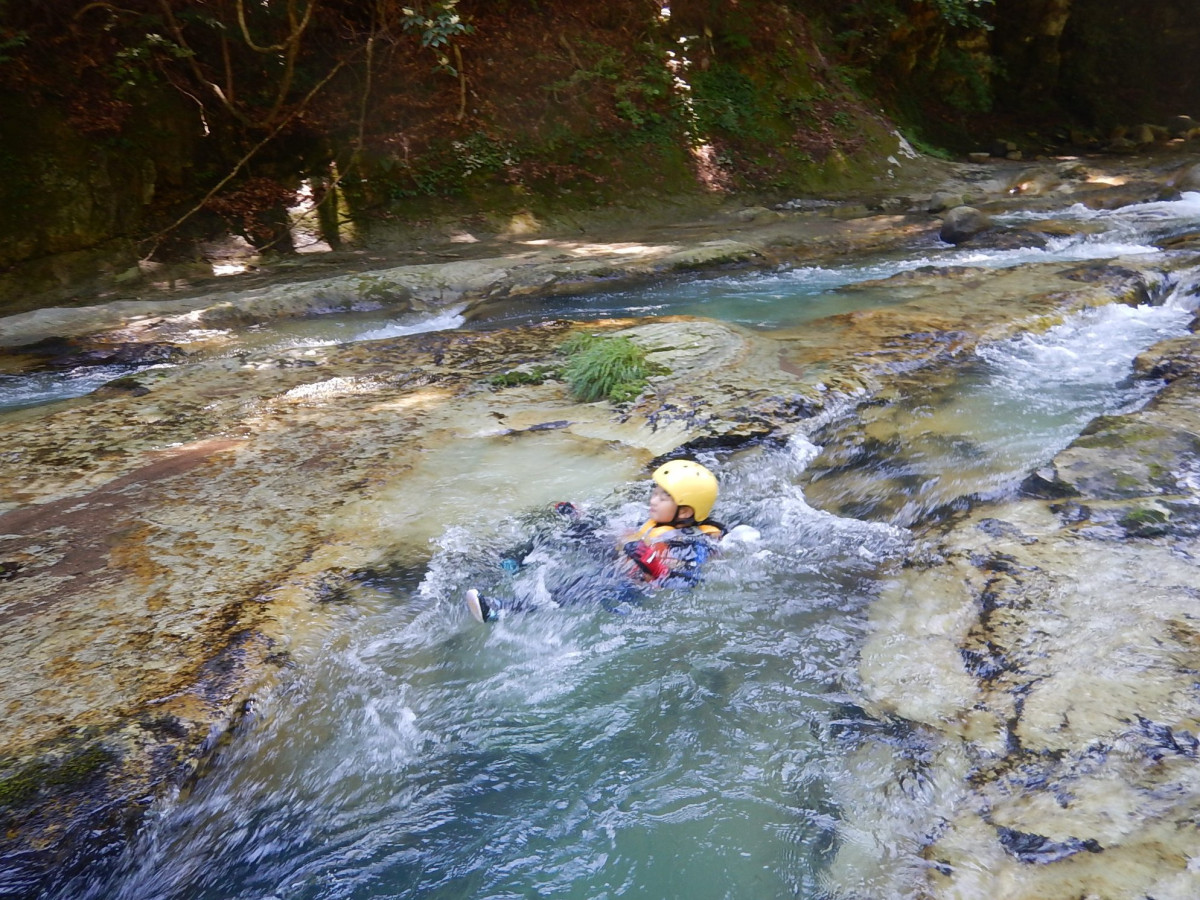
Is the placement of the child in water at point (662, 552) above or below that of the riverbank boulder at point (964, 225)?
below

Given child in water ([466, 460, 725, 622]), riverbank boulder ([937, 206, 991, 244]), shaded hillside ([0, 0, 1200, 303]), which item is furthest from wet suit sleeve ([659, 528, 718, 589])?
shaded hillside ([0, 0, 1200, 303])

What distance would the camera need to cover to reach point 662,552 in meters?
4.39

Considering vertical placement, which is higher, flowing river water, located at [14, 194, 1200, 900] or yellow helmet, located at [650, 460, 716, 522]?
yellow helmet, located at [650, 460, 716, 522]

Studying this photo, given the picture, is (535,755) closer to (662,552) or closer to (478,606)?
(478,606)

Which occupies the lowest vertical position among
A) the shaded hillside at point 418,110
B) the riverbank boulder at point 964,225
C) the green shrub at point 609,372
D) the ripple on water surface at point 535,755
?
the ripple on water surface at point 535,755

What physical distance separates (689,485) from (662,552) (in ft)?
1.34

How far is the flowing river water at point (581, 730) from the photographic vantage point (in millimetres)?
2832

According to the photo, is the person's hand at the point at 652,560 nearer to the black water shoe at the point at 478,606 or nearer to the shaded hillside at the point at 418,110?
the black water shoe at the point at 478,606

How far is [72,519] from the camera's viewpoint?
14.6 feet

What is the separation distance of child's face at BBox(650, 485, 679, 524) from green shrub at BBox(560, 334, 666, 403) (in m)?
1.71

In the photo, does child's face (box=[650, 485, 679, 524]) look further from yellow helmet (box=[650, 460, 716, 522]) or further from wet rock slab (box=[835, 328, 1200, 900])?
wet rock slab (box=[835, 328, 1200, 900])

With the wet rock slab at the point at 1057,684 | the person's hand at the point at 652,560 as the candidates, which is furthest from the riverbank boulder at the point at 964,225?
the person's hand at the point at 652,560

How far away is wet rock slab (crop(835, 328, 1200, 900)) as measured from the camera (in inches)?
95.2

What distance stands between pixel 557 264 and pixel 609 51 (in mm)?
9132
